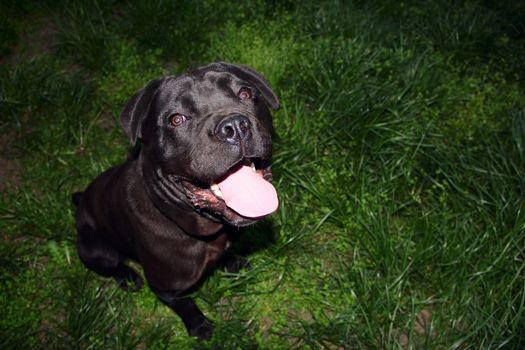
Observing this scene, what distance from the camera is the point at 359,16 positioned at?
16.3ft

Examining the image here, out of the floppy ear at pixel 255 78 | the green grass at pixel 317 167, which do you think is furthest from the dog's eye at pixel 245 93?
the green grass at pixel 317 167

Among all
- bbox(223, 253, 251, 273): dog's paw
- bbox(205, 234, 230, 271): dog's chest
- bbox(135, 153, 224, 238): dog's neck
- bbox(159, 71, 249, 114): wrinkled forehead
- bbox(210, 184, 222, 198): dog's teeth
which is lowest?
bbox(223, 253, 251, 273): dog's paw

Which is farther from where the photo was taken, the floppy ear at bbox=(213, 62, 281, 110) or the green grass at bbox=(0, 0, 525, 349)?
the green grass at bbox=(0, 0, 525, 349)

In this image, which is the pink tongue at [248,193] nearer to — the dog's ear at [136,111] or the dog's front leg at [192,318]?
the dog's ear at [136,111]

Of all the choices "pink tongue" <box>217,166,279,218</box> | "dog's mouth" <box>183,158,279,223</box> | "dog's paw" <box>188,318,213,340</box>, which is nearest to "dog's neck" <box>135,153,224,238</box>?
"dog's mouth" <box>183,158,279,223</box>

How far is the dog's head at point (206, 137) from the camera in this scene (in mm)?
2309

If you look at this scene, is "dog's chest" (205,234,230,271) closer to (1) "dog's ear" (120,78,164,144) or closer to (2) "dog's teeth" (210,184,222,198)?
(2) "dog's teeth" (210,184,222,198)

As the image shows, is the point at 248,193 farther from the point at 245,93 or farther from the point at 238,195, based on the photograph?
the point at 245,93

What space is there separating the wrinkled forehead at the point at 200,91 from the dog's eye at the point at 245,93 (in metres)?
0.03

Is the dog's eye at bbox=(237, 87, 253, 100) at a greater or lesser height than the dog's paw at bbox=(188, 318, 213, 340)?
greater

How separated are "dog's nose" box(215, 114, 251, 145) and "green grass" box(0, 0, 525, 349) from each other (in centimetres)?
139

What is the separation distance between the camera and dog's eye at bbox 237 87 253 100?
8.71 ft

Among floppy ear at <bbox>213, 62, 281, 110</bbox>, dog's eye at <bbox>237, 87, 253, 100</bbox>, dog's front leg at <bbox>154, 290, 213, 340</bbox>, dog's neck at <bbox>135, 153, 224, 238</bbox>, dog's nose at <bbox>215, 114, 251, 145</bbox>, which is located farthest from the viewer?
dog's front leg at <bbox>154, 290, 213, 340</bbox>

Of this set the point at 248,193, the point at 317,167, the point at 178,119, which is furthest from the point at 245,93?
the point at 317,167
